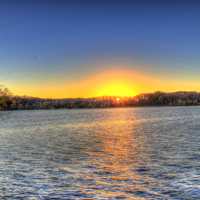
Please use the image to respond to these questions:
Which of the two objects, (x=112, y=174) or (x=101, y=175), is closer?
(x=101, y=175)

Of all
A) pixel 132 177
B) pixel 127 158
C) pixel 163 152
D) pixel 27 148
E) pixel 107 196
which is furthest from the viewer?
pixel 27 148

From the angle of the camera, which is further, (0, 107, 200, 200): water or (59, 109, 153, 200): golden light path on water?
(59, 109, 153, 200): golden light path on water

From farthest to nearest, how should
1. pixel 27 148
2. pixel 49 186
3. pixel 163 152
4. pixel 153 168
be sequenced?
pixel 27 148, pixel 163 152, pixel 153 168, pixel 49 186

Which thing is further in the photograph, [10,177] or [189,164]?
[189,164]

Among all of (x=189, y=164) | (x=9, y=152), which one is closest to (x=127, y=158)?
(x=189, y=164)

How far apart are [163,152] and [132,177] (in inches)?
572

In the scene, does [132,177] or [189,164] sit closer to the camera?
[132,177]

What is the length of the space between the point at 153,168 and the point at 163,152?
10.8 m

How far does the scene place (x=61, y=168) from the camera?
30828 mm

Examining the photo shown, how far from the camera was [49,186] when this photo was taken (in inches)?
947

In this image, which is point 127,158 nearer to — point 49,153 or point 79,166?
point 79,166

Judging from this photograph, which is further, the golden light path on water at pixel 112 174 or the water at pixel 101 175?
the golden light path on water at pixel 112 174

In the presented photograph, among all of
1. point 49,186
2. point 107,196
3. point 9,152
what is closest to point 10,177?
point 49,186

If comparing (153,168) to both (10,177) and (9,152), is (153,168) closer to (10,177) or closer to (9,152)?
(10,177)
